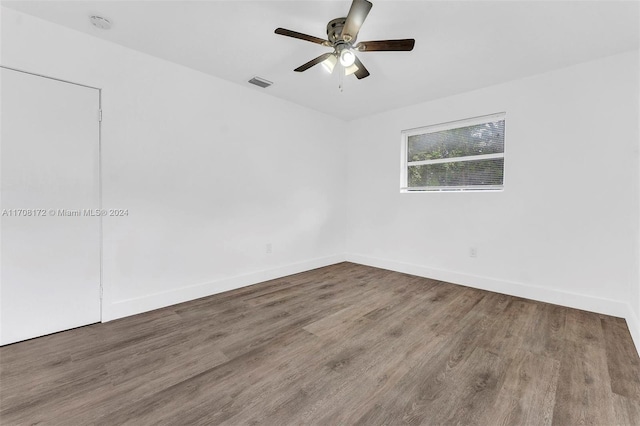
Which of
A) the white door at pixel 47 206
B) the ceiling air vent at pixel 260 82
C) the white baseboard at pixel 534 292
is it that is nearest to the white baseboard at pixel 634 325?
the white baseboard at pixel 534 292

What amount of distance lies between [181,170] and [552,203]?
4047mm

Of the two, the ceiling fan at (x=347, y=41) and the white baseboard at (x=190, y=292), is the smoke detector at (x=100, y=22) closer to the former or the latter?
the ceiling fan at (x=347, y=41)

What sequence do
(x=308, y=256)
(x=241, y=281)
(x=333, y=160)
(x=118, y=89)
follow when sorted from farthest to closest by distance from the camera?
(x=333, y=160), (x=308, y=256), (x=241, y=281), (x=118, y=89)

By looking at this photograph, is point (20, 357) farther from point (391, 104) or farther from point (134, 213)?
point (391, 104)

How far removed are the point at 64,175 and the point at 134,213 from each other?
0.60m

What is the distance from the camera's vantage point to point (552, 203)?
294cm

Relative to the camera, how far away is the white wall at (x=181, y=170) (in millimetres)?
2430

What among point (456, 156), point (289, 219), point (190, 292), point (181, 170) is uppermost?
point (456, 156)

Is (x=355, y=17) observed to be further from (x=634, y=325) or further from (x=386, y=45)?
(x=634, y=325)

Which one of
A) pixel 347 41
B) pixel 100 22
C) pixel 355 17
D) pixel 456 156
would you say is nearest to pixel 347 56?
pixel 347 41

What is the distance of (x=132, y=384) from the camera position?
164 cm

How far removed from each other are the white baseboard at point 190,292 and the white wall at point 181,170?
1 cm

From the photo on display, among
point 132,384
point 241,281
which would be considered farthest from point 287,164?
point 132,384

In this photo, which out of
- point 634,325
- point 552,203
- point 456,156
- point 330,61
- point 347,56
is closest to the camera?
point 347,56
